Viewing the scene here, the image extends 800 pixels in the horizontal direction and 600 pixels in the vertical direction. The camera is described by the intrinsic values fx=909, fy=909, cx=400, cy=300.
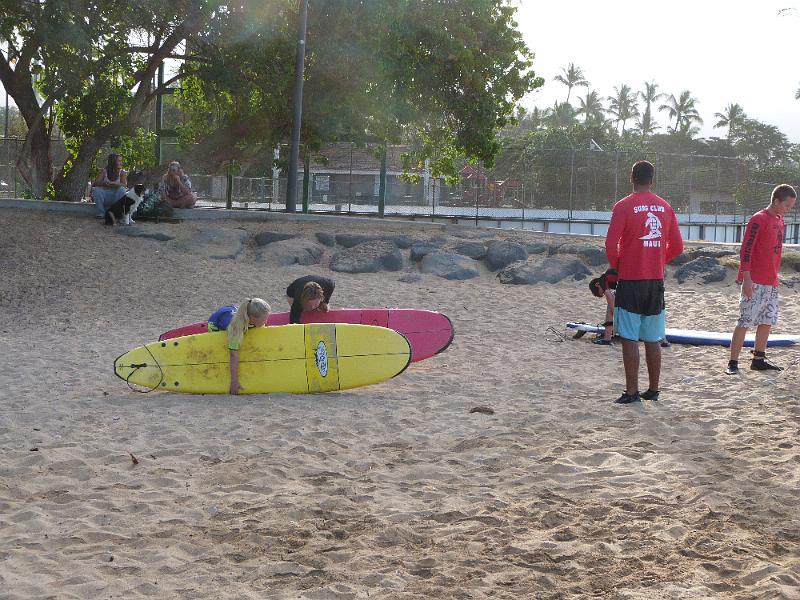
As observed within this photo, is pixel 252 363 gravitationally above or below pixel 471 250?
below

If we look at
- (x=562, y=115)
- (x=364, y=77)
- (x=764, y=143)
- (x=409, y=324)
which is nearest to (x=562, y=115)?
(x=562, y=115)

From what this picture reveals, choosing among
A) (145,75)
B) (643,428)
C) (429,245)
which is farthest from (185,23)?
(643,428)

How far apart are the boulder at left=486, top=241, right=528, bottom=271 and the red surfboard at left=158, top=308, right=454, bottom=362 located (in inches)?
254

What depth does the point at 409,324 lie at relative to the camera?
28.5ft

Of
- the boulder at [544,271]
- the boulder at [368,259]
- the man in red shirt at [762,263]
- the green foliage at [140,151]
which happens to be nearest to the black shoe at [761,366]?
the man in red shirt at [762,263]

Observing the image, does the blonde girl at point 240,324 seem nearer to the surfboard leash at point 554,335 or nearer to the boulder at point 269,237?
the surfboard leash at point 554,335

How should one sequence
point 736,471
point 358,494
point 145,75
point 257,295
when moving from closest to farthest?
point 358,494
point 736,471
point 257,295
point 145,75

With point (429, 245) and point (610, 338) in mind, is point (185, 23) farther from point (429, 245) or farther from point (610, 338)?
point (610, 338)

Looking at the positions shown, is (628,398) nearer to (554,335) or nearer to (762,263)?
(762,263)

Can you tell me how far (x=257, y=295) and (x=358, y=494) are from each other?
8.09 m

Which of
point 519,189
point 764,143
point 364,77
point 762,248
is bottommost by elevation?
point 762,248

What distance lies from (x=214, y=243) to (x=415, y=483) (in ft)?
34.8

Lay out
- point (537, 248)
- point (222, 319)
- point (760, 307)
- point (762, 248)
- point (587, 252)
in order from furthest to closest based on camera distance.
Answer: point (537, 248) → point (587, 252) → point (760, 307) → point (762, 248) → point (222, 319)

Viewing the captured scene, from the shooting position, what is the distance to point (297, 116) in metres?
17.3
